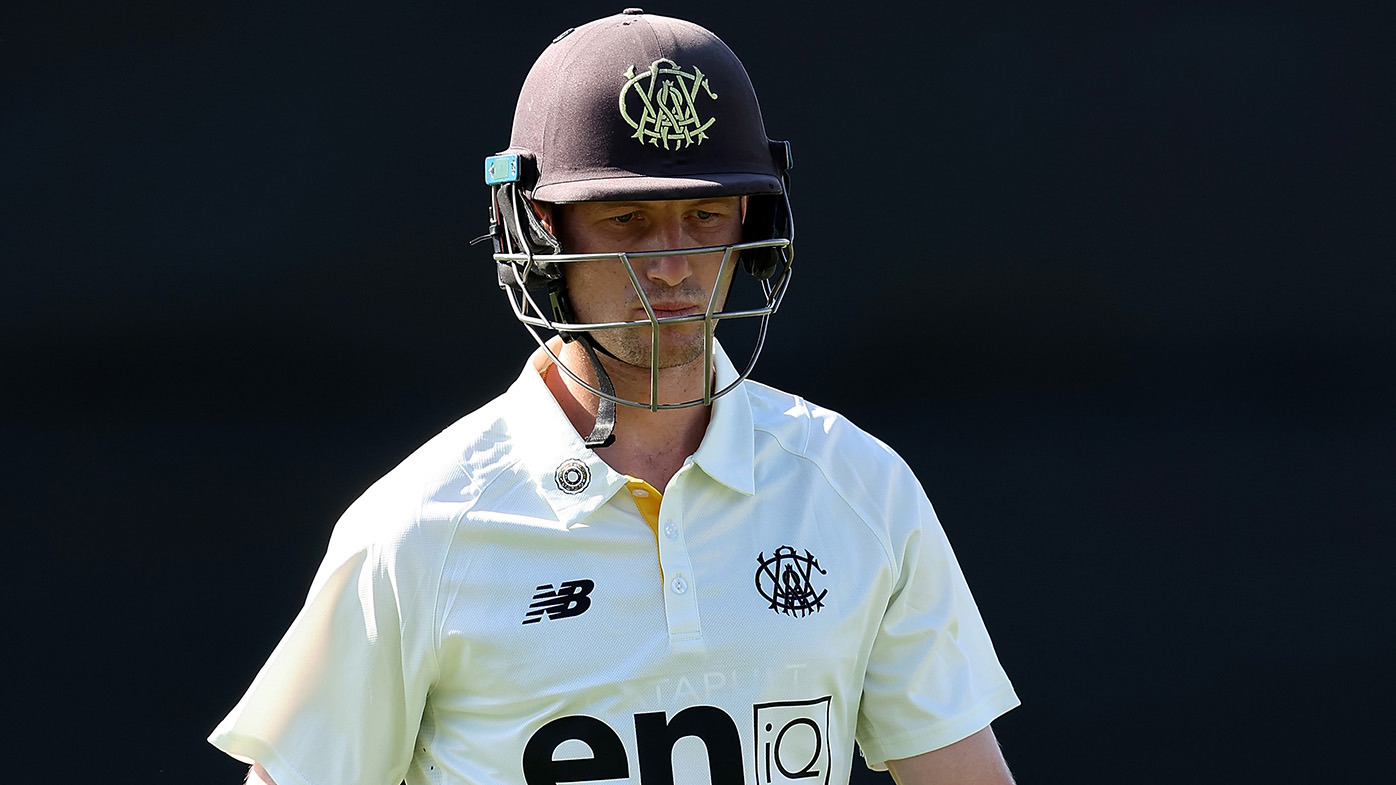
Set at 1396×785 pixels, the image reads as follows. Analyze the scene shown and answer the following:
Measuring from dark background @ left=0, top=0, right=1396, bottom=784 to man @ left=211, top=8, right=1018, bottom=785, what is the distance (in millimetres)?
854

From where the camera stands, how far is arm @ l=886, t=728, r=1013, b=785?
5.40 feet

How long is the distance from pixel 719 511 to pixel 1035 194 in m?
1.30

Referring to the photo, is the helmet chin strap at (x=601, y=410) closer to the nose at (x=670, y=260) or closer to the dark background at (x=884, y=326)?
the nose at (x=670, y=260)

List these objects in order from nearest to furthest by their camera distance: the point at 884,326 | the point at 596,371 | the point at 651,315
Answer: the point at 651,315 < the point at 596,371 < the point at 884,326

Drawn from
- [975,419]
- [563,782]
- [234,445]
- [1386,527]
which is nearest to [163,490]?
[234,445]

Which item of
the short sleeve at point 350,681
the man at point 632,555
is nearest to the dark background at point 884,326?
the man at point 632,555

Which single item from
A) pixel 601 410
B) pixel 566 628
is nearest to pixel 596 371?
pixel 601 410

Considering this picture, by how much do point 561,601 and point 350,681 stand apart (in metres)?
0.22

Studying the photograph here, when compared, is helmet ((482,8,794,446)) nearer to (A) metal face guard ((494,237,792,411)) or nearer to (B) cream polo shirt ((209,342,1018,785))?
(A) metal face guard ((494,237,792,411))

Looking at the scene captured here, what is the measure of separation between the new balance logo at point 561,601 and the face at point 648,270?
0.24m

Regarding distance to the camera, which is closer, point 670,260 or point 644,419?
point 670,260

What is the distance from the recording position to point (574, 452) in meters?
1.56

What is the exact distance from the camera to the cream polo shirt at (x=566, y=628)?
1477mm

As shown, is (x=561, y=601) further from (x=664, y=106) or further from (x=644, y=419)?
(x=664, y=106)
